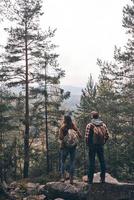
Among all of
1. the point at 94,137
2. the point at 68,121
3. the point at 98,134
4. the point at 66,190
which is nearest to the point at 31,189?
the point at 66,190

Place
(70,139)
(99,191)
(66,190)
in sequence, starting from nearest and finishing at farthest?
(99,191), (66,190), (70,139)

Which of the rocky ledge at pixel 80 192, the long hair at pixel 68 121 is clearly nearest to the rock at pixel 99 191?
the rocky ledge at pixel 80 192

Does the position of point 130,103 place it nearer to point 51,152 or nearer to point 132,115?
point 132,115

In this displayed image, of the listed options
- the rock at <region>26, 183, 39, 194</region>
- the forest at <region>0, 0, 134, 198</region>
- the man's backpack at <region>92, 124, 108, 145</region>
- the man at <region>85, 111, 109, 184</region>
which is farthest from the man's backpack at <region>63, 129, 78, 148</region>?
the forest at <region>0, 0, 134, 198</region>

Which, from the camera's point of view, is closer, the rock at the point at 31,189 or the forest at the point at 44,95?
the rock at the point at 31,189

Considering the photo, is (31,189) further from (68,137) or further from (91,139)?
(91,139)

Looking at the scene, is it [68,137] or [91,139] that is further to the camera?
[68,137]

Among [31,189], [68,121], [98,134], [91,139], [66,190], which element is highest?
[68,121]

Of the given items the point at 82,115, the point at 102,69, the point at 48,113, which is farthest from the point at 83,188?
the point at 82,115

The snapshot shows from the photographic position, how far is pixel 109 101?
3725cm

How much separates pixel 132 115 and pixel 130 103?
3.28 ft

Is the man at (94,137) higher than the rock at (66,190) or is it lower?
higher

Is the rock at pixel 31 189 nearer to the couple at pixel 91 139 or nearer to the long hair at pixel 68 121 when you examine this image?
the couple at pixel 91 139

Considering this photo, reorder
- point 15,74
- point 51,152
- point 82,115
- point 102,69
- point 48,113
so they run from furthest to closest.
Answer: point 51,152, point 82,115, point 48,113, point 102,69, point 15,74
